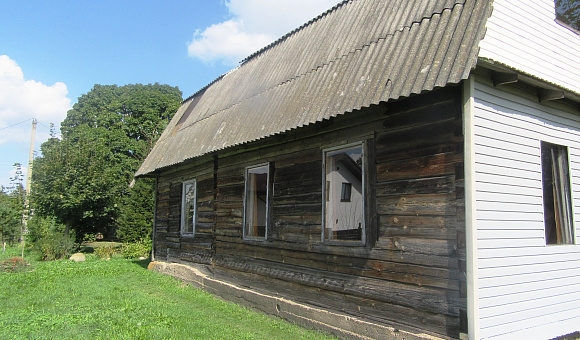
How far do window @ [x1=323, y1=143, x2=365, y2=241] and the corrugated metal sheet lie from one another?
78cm

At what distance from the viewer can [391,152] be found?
5480mm

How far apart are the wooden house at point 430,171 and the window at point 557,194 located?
25 mm

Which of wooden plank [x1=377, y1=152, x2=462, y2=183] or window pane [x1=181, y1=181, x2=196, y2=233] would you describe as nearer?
wooden plank [x1=377, y1=152, x2=462, y2=183]

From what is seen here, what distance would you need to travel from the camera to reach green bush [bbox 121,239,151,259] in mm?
18531

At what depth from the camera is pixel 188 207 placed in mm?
12086

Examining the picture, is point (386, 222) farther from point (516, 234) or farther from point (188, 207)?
point (188, 207)

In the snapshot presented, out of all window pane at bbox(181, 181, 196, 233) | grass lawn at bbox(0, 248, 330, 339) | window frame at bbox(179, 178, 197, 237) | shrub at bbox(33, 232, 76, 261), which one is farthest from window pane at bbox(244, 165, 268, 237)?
shrub at bbox(33, 232, 76, 261)

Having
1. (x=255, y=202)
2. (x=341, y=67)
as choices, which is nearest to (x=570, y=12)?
(x=341, y=67)

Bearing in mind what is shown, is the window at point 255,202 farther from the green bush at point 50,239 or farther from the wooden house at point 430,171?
the green bush at point 50,239

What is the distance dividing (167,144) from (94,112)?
26.8 m

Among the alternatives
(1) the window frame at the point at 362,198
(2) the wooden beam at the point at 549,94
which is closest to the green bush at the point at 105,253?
(1) the window frame at the point at 362,198

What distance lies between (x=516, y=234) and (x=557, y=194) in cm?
146

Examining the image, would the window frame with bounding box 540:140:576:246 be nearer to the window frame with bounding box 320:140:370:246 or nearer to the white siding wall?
the white siding wall

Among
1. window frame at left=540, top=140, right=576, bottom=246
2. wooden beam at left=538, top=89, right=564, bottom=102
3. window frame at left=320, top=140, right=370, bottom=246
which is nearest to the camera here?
wooden beam at left=538, top=89, right=564, bottom=102
